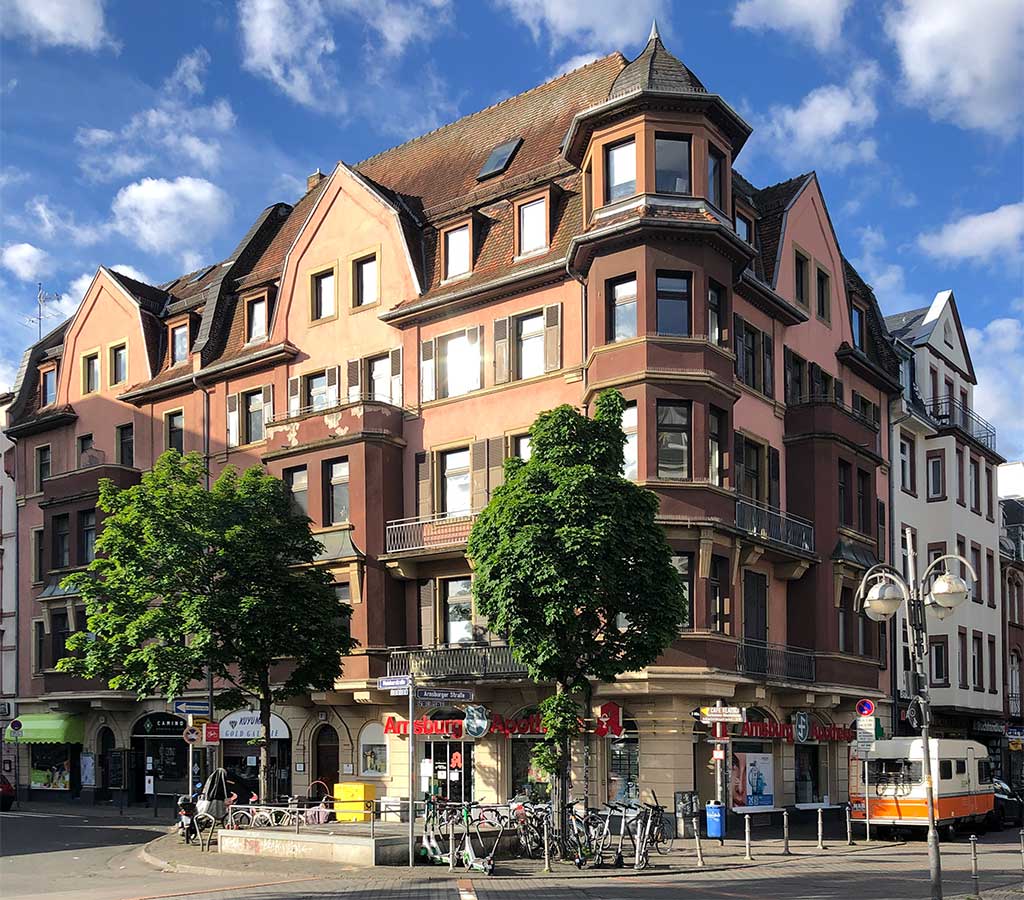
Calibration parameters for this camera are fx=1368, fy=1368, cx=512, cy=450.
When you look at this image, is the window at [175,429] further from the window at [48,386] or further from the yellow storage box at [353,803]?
the yellow storage box at [353,803]

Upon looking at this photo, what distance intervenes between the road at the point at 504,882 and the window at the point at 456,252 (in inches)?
691

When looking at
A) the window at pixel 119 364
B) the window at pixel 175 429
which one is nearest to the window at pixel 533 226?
the window at pixel 175 429

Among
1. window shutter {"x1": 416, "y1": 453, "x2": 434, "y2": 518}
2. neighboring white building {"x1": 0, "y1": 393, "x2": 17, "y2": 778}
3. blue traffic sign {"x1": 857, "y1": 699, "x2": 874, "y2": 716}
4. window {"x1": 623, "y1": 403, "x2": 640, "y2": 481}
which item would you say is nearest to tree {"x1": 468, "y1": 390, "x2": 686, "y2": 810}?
window {"x1": 623, "y1": 403, "x2": 640, "y2": 481}

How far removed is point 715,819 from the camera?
2983 centimetres

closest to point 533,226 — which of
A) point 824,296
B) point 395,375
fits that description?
point 395,375

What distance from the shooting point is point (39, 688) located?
49.6 meters

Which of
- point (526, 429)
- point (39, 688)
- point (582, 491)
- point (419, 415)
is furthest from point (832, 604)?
point (39, 688)

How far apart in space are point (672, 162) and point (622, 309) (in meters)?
3.73

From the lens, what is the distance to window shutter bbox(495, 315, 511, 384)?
35.9m

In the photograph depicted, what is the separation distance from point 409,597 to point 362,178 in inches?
499

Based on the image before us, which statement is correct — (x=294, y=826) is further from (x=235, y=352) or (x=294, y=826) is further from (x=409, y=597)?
(x=235, y=352)

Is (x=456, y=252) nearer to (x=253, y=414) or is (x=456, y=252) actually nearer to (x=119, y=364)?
(x=253, y=414)

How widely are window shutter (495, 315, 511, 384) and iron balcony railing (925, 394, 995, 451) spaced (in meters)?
20.5

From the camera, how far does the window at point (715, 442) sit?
1277 inches
